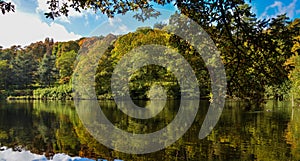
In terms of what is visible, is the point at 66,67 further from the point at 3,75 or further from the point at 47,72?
the point at 3,75

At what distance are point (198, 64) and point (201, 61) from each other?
12 cm

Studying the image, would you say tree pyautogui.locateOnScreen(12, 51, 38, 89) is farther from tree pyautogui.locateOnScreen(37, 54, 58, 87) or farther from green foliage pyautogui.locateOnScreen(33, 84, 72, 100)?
green foliage pyautogui.locateOnScreen(33, 84, 72, 100)

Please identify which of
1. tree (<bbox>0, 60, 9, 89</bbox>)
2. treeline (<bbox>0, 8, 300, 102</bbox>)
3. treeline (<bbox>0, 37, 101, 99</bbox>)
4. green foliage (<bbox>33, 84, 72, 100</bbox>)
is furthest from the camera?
tree (<bbox>0, 60, 9, 89</bbox>)

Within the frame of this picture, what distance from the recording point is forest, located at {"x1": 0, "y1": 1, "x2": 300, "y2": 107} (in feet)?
7.89

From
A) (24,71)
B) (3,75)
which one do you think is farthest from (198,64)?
(24,71)

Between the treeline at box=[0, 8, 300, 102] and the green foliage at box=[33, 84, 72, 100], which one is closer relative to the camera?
the treeline at box=[0, 8, 300, 102]

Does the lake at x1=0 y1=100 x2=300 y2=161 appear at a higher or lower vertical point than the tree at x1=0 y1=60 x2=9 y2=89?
lower

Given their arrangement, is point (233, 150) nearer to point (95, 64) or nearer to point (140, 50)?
point (140, 50)

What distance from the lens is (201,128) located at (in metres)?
13.1

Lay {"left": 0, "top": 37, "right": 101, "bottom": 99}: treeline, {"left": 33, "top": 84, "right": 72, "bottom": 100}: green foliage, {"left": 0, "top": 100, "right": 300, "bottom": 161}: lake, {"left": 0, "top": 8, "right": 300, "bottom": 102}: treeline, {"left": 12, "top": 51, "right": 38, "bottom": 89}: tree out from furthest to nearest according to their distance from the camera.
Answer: {"left": 12, "top": 51, "right": 38, "bottom": 89}: tree < {"left": 0, "top": 37, "right": 101, "bottom": 99}: treeline < {"left": 33, "top": 84, "right": 72, "bottom": 100}: green foliage < {"left": 0, "top": 100, "right": 300, "bottom": 161}: lake < {"left": 0, "top": 8, "right": 300, "bottom": 102}: treeline

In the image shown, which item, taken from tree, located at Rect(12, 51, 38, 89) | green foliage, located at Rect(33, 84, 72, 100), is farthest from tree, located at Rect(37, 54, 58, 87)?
green foliage, located at Rect(33, 84, 72, 100)

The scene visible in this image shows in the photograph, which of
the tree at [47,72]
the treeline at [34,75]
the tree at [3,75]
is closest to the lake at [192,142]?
the treeline at [34,75]

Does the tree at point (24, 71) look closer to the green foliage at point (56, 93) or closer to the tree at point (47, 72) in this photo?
the tree at point (47, 72)

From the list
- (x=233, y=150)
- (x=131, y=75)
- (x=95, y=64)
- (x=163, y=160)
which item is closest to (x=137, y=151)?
(x=163, y=160)
